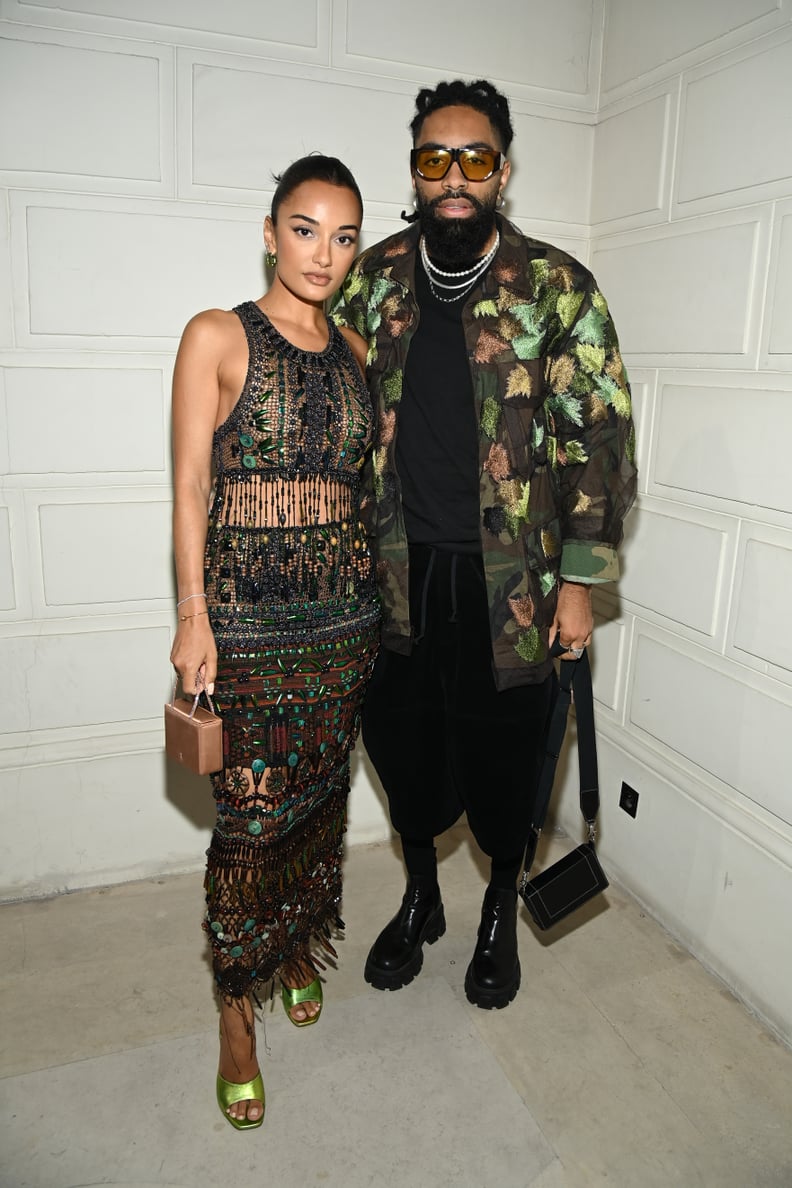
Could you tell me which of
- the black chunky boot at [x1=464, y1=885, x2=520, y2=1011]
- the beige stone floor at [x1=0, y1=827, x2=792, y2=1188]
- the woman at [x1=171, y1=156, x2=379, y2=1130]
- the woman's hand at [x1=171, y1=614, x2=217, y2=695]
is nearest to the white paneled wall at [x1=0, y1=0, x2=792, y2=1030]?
the beige stone floor at [x1=0, y1=827, x2=792, y2=1188]

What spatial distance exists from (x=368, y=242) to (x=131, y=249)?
657mm

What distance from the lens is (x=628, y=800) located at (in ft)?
8.54

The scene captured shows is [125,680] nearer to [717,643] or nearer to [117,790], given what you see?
[117,790]

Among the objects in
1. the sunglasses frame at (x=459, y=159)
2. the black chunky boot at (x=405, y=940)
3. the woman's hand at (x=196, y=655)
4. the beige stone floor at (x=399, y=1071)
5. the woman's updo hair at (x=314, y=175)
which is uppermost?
the sunglasses frame at (x=459, y=159)

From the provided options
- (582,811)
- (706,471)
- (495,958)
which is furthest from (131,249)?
(495,958)

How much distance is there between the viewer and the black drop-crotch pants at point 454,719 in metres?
1.95

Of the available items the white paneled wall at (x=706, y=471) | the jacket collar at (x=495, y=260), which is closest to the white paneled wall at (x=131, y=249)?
the white paneled wall at (x=706, y=471)

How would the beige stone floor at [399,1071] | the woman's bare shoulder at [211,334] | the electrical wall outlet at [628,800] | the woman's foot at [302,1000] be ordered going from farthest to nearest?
the electrical wall outlet at [628,800]
the woman's foot at [302,1000]
the beige stone floor at [399,1071]
the woman's bare shoulder at [211,334]

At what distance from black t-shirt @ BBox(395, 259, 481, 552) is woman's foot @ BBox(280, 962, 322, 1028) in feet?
3.46

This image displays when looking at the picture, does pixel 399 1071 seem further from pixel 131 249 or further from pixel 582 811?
pixel 131 249

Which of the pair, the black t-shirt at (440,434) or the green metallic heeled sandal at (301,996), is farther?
the green metallic heeled sandal at (301,996)

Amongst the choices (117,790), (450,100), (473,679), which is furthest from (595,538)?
(117,790)

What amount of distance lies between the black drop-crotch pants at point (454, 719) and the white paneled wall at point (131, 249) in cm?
80

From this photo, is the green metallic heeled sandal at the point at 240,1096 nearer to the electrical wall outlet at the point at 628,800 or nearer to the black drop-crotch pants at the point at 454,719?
the black drop-crotch pants at the point at 454,719
